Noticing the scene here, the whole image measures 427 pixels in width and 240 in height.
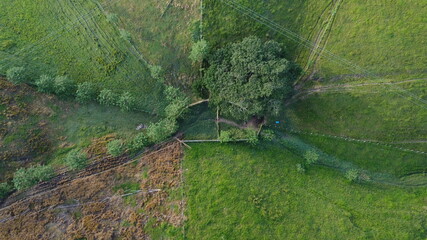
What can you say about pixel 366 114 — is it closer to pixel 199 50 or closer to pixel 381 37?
pixel 381 37

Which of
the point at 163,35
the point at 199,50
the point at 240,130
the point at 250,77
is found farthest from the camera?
the point at 163,35

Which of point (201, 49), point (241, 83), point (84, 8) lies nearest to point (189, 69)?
point (201, 49)

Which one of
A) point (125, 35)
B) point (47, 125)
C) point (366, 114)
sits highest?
point (125, 35)

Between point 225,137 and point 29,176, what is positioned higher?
point 225,137

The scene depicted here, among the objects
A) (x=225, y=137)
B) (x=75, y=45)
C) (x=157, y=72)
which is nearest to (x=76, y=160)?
(x=157, y=72)

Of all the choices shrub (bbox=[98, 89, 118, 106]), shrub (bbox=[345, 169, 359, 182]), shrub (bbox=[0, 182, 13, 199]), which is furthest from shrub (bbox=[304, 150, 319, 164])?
shrub (bbox=[0, 182, 13, 199])

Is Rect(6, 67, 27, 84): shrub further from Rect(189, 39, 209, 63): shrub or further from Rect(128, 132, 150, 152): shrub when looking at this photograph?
Rect(189, 39, 209, 63): shrub

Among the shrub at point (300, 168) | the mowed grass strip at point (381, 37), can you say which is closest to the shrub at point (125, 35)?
the mowed grass strip at point (381, 37)
